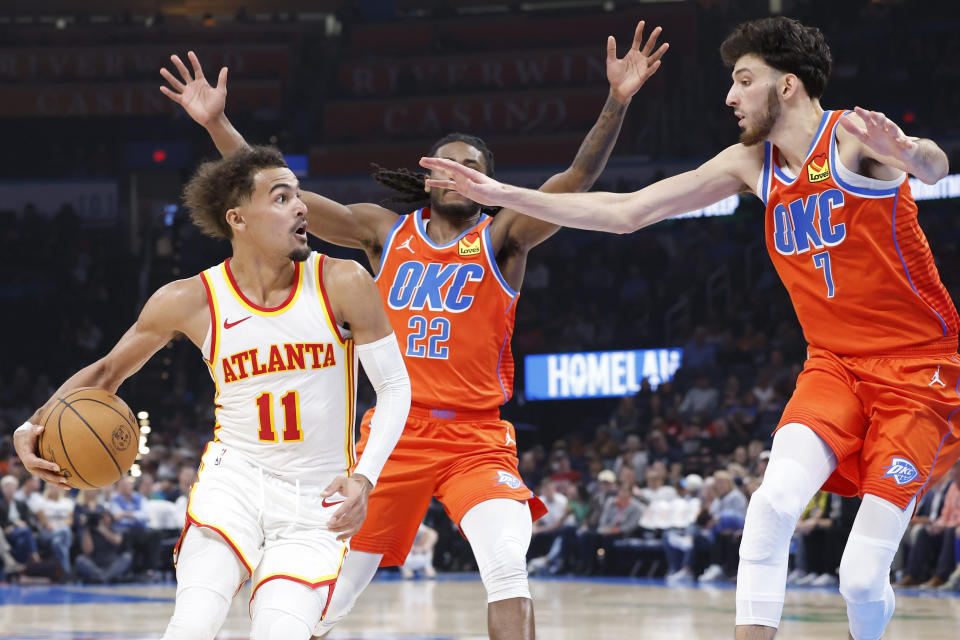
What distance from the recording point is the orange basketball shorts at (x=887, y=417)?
438 centimetres

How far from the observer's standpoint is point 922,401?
14.5 feet

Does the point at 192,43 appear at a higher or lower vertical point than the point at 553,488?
higher

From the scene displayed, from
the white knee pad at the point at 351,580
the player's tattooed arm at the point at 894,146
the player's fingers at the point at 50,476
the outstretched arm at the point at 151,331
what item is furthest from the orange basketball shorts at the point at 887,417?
the player's fingers at the point at 50,476

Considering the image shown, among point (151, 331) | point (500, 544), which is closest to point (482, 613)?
point (500, 544)

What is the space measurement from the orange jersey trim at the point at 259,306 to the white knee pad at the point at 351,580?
4.74 feet

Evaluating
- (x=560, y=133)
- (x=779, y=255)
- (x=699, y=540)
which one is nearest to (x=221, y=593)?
(x=779, y=255)

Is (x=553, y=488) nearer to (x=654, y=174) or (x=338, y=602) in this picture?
(x=654, y=174)

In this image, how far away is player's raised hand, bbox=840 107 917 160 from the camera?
404 cm

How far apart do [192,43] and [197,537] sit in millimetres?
22226

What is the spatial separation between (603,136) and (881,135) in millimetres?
1786

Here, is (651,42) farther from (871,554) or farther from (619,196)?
(871,554)

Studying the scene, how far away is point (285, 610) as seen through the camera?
13.4 feet

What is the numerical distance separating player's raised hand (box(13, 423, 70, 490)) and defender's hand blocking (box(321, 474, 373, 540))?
103 cm

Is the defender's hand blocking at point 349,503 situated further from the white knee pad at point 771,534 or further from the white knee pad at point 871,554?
the white knee pad at point 871,554
